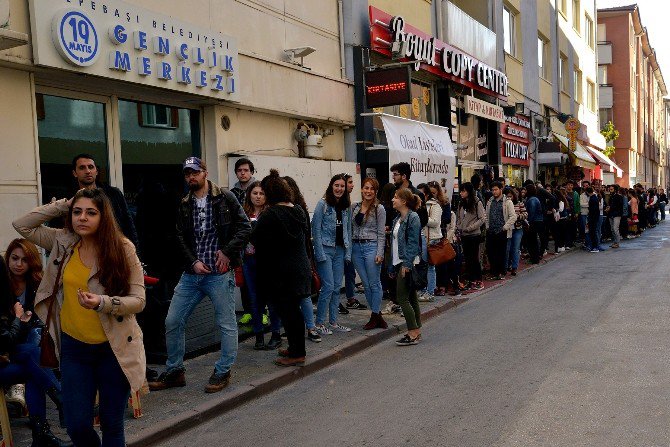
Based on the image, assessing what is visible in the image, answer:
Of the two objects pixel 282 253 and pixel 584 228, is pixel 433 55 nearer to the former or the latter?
pixel 584 228

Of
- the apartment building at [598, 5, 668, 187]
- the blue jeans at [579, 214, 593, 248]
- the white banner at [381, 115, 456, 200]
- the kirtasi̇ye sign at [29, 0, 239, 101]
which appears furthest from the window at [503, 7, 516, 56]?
the apartment building at [598, 5, 668, 187]

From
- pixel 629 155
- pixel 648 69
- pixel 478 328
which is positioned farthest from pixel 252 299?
pixel 648 69

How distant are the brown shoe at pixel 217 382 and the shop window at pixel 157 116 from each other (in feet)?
13.5

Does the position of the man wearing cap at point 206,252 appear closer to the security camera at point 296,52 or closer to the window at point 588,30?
the security camera at point 296,52

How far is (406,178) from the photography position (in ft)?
32.2

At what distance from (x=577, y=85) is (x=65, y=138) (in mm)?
31273

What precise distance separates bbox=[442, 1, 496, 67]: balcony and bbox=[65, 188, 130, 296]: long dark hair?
14535 mm

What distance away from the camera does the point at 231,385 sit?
6191 millimetres

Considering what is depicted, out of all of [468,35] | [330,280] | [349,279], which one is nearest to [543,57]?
[468,35]

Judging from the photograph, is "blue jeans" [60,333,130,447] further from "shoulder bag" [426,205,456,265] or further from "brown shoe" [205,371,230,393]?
"shoulder bag" [426,205,456,265]

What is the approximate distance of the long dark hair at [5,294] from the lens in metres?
4.80

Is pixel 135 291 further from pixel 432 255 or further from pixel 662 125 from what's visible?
pixel 662 125

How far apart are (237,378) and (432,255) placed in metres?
4.08

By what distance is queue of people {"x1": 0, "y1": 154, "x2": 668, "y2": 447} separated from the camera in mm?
3807
